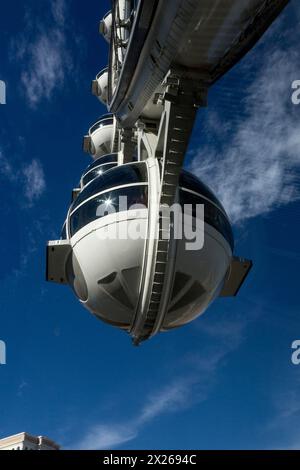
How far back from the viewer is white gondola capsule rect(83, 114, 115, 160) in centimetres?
2697

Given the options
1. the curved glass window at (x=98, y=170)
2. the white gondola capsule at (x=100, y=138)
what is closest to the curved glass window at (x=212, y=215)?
the curved glass window at (x=98, y=170)

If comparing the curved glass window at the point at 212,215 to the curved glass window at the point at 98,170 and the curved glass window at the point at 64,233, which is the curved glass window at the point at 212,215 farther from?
the curved glass window at the point at 98,170

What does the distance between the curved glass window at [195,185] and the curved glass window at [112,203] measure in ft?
3.23

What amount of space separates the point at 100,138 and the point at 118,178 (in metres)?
14.8

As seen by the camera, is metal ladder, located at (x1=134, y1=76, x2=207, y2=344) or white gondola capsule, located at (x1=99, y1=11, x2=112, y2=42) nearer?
metal ladder, located at (x1=134, y1=76, x2=207, y2=344)

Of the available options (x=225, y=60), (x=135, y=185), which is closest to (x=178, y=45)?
(x=225, y=60)

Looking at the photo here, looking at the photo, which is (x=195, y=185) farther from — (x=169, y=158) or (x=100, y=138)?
(x=100, y=138)

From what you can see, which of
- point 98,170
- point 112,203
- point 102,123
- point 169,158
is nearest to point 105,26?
point 102,123

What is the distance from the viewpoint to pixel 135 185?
12.6 meters

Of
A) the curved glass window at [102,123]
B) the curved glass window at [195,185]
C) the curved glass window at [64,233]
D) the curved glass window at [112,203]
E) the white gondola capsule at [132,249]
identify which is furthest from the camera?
the curved glass window at [102,123]

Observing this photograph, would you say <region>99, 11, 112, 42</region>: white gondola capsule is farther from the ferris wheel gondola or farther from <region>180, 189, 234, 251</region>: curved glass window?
<region>180, 189, 234, 251</region>: curved glass window

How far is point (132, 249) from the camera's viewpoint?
11.8 metres

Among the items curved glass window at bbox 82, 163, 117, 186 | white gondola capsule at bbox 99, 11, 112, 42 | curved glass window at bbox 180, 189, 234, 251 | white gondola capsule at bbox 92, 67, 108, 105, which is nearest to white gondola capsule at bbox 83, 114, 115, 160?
white gondola capsule at bbox 92, 67, 108, 105

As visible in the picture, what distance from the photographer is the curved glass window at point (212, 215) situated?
40.5 ft
